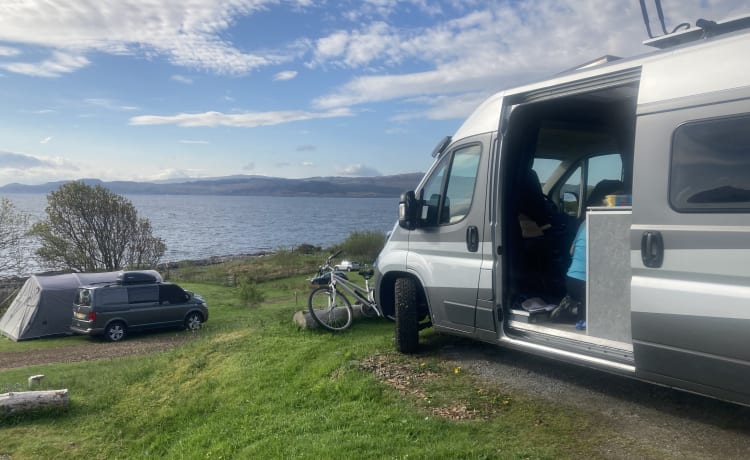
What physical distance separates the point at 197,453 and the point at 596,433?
12.4ft

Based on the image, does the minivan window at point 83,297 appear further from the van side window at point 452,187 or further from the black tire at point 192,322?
the van side window at point 452,187

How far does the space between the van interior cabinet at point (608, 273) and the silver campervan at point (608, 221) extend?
0.01m

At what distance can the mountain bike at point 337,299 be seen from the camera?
406 inches

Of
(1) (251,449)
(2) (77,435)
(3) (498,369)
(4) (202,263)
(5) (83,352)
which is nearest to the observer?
(1) (251,449)

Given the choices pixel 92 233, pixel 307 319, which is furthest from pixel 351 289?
pixel 92 233

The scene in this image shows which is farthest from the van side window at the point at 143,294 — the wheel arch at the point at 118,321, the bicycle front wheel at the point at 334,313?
the bicycle front wheel at the point at 334,313

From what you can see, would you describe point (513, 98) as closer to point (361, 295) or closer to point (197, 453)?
point (197, 453)

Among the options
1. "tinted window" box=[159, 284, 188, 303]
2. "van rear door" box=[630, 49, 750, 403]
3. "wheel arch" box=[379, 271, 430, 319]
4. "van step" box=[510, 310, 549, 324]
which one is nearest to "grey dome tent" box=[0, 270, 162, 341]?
"tinted window" box=[159, 284, 188, 303]

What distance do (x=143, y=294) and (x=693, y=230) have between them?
2198 centimetres

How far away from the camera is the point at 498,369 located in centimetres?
652

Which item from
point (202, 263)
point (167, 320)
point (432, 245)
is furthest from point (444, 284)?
point (202, 263)

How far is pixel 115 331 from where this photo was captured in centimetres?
2234

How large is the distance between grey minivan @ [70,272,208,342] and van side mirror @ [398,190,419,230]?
719 inches

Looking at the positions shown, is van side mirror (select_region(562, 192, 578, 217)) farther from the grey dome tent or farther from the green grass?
the grey dome tent
